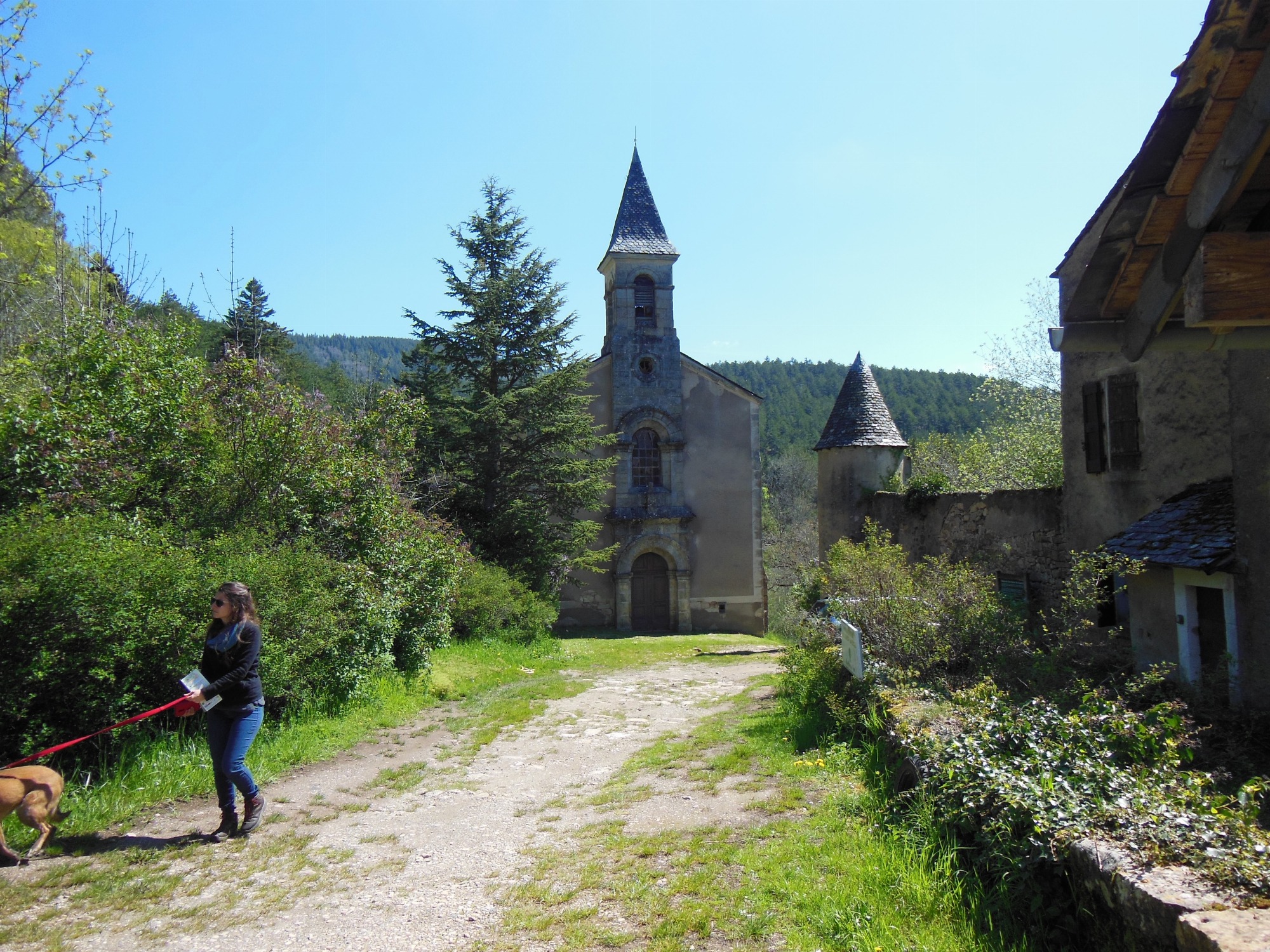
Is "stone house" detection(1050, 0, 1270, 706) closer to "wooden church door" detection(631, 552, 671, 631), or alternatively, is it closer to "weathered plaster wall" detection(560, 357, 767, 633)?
"weathered plaster wall" detection(560, 357, 767, 633)

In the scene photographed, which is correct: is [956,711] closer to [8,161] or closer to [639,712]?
[639,712]

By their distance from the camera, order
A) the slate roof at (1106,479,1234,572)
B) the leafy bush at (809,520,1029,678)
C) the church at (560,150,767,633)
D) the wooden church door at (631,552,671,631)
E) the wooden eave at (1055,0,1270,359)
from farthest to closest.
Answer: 1. the wooden church door at (631,552,671,631)
2. the church at (560,150,767,633)
3. the slate roof at (1106,479,1234,572)
4. the leafy bush at (809,520,1029,678)
5. the wooden eave at (1055,0,1270,359)

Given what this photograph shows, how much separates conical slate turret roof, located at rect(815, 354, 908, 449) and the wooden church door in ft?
23.2

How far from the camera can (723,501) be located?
24109 millimetres

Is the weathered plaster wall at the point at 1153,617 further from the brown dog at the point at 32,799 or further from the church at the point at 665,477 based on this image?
the church at the point at 665,477

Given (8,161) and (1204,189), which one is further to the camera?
(8,161)

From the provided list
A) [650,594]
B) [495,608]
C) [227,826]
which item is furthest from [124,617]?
[650,594]

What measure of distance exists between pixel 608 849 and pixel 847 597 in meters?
4.75

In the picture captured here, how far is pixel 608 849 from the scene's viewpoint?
17.3 ft

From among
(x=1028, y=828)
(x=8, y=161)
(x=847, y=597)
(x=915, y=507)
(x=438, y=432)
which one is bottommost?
(x=1028, y=828)

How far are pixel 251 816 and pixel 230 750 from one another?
1.76 ft

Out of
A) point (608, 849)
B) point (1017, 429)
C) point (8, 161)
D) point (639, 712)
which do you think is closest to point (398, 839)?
point (608, 849)

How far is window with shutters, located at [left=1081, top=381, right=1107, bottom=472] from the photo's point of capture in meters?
11.0

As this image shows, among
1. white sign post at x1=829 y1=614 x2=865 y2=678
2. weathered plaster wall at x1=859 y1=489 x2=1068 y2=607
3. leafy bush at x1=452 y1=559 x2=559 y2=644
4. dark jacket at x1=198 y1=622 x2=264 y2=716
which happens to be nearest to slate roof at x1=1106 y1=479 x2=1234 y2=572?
weathered plaster wall at x1=859 y1=489 x2=1068 y2=607
